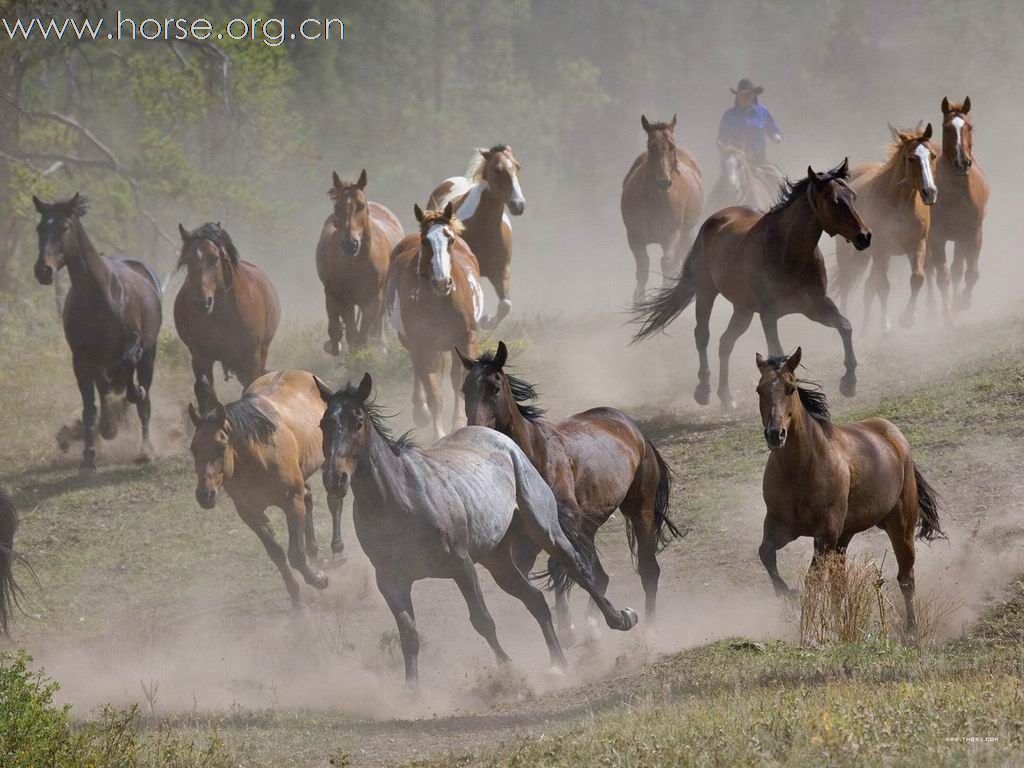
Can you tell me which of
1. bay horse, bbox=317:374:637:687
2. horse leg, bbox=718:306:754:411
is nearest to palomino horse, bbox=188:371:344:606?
bay horse, bbox=317:374:637:687

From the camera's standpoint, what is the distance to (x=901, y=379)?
1602cm

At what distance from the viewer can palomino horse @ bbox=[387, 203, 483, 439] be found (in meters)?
14.6

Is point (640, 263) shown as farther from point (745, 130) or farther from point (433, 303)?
point (433, 303)

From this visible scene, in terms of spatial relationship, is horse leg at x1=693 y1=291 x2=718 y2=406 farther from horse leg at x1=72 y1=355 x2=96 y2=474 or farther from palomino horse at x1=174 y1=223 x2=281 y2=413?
horse leg at x1=72 y1=355 x2=96 y2=474

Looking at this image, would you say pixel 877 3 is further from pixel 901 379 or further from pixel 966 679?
pixel 966 679

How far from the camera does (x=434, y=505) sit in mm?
9078

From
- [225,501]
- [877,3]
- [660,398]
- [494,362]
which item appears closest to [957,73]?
[877,3]

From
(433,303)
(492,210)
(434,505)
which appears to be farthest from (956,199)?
(434,505)

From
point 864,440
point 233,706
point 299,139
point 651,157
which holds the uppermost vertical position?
point 299,139

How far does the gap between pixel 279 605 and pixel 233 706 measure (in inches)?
131

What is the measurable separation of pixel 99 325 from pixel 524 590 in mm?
8206

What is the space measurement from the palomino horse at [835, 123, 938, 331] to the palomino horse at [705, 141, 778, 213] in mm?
5138

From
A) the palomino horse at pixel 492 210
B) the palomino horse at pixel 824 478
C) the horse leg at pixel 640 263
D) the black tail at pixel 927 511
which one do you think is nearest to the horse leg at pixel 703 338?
the palomino horse at pixel 492 210

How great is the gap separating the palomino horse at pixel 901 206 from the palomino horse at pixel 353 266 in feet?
18.7
